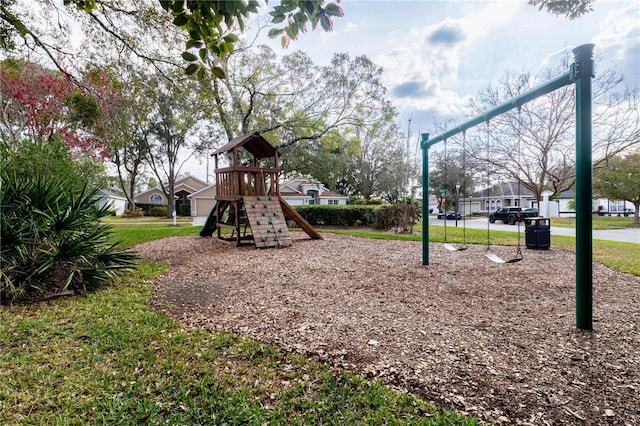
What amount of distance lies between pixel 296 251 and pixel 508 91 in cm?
1376

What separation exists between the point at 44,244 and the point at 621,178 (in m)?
25.0

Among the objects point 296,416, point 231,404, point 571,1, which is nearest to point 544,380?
point 296,416

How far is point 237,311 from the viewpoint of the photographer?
3.53m

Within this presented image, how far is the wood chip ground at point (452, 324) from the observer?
1985 mm

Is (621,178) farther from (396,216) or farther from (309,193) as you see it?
(309,193)

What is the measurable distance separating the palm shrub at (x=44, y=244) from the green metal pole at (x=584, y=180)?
18.0 feet

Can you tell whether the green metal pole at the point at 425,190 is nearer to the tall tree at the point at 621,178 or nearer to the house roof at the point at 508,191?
the tall tree at the point at 621,178

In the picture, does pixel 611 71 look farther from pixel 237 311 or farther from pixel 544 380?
pixel 237 311

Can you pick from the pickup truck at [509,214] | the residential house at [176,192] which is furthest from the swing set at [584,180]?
the residential house at [176,192]

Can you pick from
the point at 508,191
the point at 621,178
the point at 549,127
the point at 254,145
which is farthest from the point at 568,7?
the point at 508,191

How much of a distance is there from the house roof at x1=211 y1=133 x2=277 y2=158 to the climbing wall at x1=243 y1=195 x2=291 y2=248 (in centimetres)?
145

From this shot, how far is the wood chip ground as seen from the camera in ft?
6.51

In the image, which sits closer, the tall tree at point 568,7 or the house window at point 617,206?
the tall tree at point 568,7

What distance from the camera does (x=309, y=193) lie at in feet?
113
